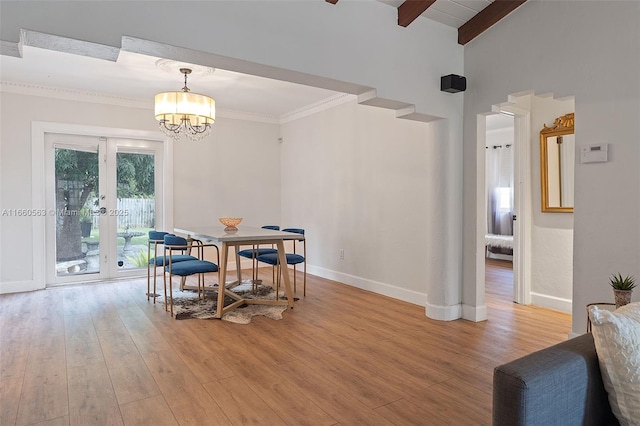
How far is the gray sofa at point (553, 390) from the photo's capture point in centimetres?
109

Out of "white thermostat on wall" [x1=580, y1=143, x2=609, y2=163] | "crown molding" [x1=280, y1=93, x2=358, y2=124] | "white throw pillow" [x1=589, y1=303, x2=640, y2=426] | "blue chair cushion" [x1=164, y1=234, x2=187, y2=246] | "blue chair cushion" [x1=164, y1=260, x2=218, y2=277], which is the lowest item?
"blue chair cushion" [x1=164, y1=260, x2=218, y2=277]

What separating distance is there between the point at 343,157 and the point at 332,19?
260cm

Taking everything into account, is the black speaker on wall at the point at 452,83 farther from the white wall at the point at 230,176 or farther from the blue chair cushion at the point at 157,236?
the white wall at the point at 230,176

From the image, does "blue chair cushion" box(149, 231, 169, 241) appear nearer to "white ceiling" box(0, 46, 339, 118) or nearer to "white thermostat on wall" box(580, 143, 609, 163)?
"white ceiling" box(0, 46, 339, 118)

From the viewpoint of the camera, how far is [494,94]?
349 cm

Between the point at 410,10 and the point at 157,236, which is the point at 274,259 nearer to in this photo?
the point at 157,236

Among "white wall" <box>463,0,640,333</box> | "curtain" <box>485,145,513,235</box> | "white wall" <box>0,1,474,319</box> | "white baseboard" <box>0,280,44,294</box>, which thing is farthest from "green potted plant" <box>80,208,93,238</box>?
"curtain" <box>485,145,513,235</box>

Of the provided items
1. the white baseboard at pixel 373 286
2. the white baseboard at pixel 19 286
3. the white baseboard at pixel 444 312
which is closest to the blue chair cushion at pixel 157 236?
the white baseboard at pixel 19 286

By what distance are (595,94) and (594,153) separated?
420 mm

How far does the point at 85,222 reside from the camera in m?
5.41

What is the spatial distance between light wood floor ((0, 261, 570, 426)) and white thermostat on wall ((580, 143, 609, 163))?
1.43 m

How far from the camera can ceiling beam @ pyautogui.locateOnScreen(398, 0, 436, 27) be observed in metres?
3.04

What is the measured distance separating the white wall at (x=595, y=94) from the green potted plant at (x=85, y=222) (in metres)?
5.28

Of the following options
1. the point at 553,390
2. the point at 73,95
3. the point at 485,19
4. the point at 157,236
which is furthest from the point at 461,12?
the point at 73,95
